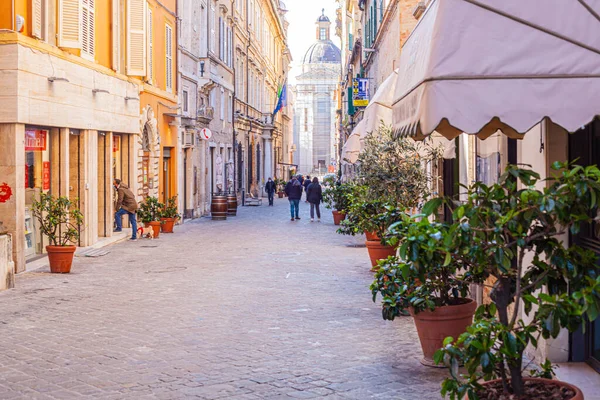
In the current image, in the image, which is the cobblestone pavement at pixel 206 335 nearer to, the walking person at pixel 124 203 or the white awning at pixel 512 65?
the white awning at pixel 512 65

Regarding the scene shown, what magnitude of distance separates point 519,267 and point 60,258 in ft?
34.9

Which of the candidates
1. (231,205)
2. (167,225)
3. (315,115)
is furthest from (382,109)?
(315,115)

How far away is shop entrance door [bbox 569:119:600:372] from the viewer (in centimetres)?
642

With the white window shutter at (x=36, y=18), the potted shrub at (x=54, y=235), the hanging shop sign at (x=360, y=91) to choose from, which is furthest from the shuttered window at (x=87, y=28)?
the hanging shop sign at (x=360, y=91)

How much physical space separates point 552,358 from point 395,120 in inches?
95.7

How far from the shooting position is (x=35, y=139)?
49.9 ft

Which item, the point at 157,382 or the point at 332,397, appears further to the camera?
the point at 157,382

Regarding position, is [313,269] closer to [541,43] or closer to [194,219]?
[541,43]

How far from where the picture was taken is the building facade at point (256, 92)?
43844mm

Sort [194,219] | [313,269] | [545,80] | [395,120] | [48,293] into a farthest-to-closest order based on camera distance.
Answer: [194,219]
[313,269]
[48,293]
[395,120]
[545,80]

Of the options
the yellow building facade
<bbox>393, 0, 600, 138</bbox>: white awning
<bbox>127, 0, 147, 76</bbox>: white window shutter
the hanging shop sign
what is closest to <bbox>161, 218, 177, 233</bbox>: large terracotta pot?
the yellow building facade

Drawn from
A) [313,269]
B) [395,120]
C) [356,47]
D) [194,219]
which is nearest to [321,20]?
[356,47]

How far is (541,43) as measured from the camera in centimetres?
464

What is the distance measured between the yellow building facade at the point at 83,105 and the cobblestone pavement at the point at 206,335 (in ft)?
6.38
